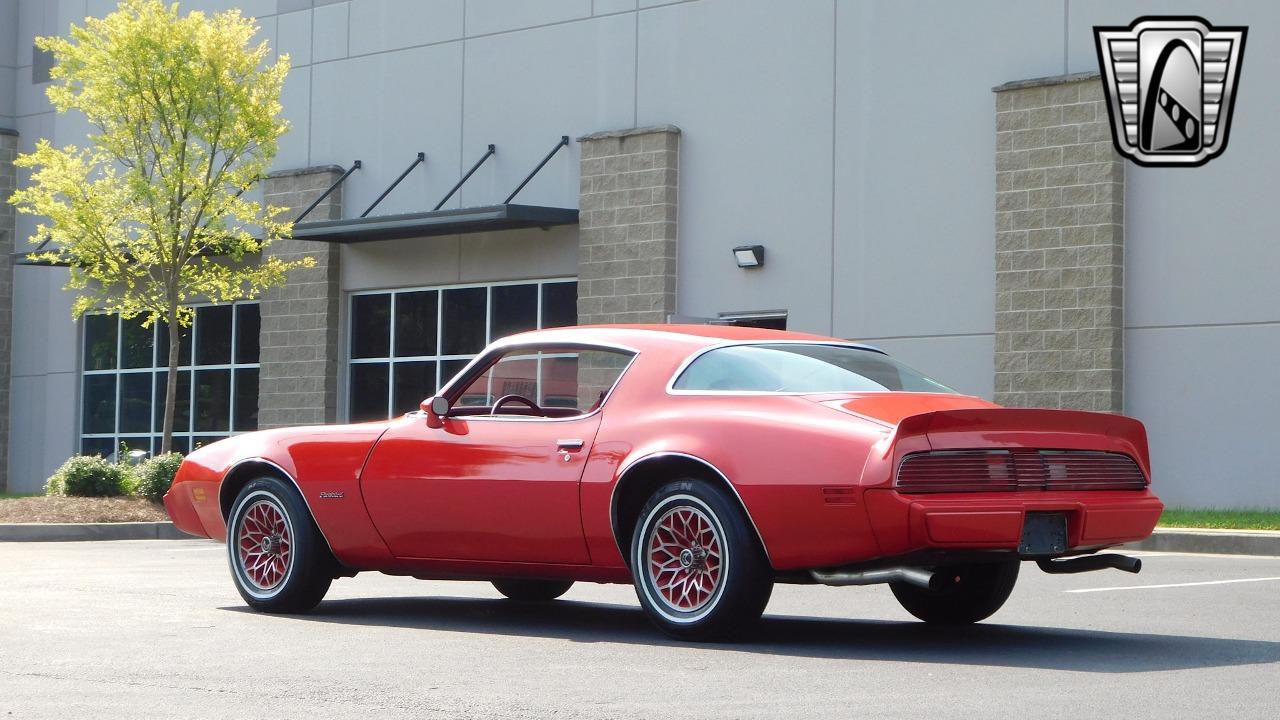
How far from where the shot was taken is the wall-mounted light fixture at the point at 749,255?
22.6m

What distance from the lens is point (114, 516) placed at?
1914 centimetres

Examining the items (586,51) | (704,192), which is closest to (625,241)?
(704,192)

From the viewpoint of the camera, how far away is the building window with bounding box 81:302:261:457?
2942cm

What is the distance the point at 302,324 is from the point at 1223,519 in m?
15.6

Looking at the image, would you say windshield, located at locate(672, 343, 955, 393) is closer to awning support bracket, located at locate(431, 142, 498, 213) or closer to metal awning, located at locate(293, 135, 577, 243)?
metal awning, located at locate(293, 135, 577, 243)

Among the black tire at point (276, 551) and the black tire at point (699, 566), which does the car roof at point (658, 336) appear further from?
the black tire at point (276, 551)

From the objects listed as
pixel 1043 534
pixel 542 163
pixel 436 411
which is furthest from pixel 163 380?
pixel 1043 534

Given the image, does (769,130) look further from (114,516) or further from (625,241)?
(114,516)

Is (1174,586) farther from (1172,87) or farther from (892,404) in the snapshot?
(1172,87)

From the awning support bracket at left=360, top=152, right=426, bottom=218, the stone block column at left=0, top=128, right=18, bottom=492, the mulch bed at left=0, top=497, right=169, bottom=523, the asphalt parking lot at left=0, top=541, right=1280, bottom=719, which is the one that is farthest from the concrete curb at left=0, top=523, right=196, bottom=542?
the stone block column at left=0, top=128, right=18, bottom=492

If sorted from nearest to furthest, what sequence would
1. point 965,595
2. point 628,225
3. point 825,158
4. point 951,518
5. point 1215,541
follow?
point 951,518, point 965,595, point 1215,541, point 825,158, point 628,225

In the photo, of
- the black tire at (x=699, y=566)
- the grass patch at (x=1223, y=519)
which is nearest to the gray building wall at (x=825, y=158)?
the grass patch at (x=1223, y=519)

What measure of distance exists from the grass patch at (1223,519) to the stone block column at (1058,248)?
173cm

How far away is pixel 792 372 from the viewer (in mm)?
8055
